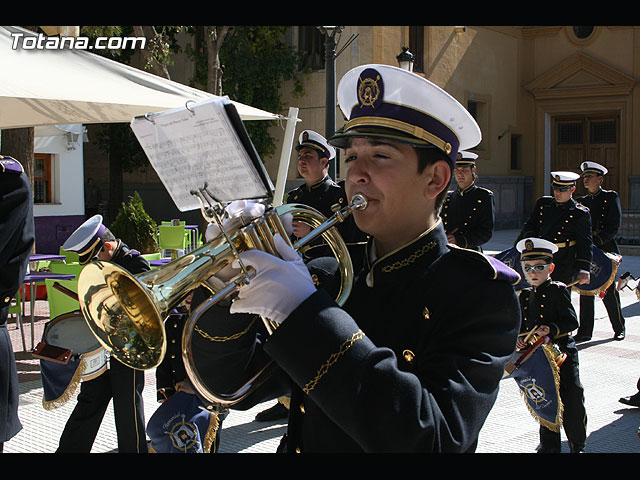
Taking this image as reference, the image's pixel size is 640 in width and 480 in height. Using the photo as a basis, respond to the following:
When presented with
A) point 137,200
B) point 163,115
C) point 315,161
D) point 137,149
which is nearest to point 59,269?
point 315,161

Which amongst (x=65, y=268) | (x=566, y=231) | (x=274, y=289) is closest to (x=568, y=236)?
(x=566, y=231)

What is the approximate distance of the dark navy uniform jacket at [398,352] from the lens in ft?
4.78

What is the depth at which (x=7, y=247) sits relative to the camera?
10.3ft

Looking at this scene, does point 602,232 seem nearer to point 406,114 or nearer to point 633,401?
point 633,401

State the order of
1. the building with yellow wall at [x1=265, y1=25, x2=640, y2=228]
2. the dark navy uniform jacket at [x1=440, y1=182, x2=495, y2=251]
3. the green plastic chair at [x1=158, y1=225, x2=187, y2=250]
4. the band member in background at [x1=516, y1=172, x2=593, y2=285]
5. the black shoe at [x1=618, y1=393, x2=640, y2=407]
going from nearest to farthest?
the black shoe at [x1=618, y1=393, x2=640, y2=407], the dark navy uniform jacket at [x1=440, y1=182, x2=495, y2=251], the band member in background at [x1=516, y1=172, x2=593, y2=285], the green plastic chair at [x1=158, y1=225, x2=187, y2=250], the building with yellow wall at [x1=265, y1=25, x2=640, y2=228]

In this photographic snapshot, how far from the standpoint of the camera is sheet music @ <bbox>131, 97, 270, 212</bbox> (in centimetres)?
172

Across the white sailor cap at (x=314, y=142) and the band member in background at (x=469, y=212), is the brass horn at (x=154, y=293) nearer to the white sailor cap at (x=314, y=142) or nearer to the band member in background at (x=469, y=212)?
the white sailor cap at (x=314, y=142)

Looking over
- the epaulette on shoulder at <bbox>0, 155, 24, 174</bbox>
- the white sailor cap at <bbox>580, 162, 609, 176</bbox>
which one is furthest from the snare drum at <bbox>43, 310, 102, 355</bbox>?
the white sailor cap at <bbox>580, 162, 609, 176</bbox>

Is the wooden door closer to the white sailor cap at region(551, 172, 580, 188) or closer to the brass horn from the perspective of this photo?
the white sailor cap at region(551, 172, 580, 188)

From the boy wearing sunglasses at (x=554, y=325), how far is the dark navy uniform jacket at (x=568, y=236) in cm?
227

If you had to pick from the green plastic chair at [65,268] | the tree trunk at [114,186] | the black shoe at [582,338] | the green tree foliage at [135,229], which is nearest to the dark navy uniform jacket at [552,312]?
the black shoe at [582,338]

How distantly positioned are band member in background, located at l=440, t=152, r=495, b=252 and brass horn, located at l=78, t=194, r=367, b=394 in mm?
5914

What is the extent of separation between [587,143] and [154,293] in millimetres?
24105

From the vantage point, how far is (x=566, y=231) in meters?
7.80
